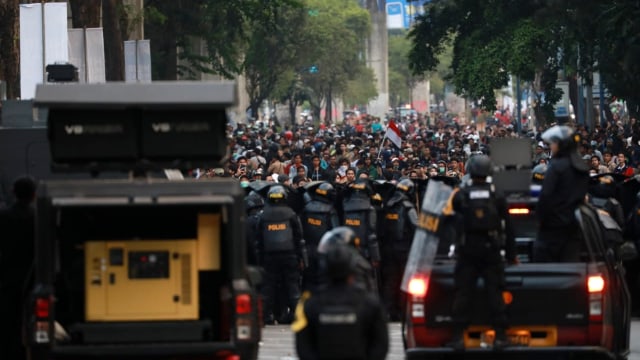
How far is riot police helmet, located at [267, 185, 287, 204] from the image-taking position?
69.2 ft

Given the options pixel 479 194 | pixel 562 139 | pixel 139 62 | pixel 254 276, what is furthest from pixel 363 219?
pixel 139 62

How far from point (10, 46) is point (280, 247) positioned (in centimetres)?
1063

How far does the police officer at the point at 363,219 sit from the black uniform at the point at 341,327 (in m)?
10.7

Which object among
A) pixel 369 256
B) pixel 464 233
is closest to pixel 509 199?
pixel 464 233

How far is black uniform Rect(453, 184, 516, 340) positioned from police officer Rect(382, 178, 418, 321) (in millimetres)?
7260

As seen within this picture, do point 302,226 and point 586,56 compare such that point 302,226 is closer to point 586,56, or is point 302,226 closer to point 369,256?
point 369,256

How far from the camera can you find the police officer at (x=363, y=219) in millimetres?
21172

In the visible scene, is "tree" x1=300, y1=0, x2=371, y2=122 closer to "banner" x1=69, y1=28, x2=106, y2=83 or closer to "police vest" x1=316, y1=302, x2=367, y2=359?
"banner" x1=69, y1=28, x2=106, y2=83

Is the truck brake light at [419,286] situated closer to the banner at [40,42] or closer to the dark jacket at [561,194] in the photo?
the dark jacket at [561,194]

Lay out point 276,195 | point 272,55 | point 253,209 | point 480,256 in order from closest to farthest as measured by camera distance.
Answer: point 480,256 < point 276,195 < point 253,209 < point 272,55

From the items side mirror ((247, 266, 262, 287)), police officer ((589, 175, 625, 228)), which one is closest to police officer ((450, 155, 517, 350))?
side mirror ((247, 266, 262, 287))

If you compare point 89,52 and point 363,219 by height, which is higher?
point 89,52

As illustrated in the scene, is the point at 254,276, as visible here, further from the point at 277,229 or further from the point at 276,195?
the point at 277,229

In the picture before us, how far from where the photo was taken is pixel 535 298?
549 inches
